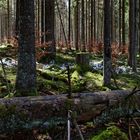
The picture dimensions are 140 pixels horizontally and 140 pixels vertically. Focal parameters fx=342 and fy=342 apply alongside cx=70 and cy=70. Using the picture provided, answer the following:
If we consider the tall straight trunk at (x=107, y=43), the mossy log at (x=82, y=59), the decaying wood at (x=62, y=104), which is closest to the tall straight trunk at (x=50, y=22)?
the mossy log at (x=82, y=59)

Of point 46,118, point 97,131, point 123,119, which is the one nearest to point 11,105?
point 46,118

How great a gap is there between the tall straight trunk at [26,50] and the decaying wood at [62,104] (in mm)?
2084

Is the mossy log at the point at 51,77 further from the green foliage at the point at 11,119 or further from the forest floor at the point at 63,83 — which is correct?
the green foliage at the point at 11,119

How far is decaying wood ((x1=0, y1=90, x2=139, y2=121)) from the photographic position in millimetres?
5965

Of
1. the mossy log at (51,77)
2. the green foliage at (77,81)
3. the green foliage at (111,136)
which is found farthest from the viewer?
the mossy log at (51,77)

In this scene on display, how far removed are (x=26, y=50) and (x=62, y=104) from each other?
96.4 inches

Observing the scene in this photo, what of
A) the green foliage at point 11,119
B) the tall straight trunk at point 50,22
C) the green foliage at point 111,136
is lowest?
the green foliage at point 111,136

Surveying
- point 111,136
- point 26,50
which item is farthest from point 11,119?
point 26,50

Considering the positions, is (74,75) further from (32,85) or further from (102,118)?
(102,118)

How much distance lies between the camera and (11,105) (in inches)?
232

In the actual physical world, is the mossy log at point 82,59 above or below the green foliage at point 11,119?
above

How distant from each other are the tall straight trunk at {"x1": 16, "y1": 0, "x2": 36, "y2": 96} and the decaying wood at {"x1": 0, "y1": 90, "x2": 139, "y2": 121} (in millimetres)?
2084

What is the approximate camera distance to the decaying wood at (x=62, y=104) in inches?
235

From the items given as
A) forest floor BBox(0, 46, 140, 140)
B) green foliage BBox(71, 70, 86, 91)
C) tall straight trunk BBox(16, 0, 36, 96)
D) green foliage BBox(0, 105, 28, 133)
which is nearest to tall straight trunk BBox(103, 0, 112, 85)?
forest floor BBox(0, 46, 140, 140)
